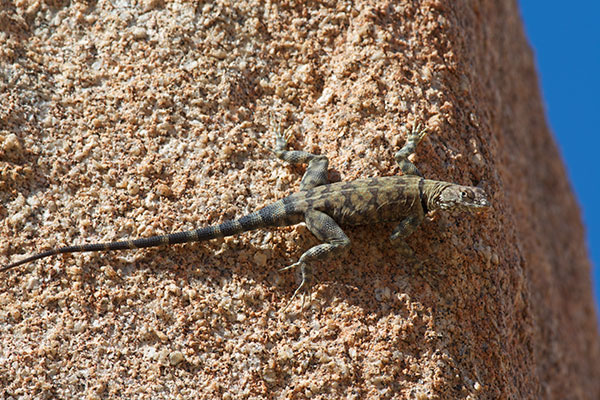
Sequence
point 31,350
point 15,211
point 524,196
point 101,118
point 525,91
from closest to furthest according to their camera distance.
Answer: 1. point 31,350
2. point 15,211
3. point 101,118
4. point 524,196
5. point 525,91

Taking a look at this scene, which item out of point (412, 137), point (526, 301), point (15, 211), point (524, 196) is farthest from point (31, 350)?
point (524, 196)

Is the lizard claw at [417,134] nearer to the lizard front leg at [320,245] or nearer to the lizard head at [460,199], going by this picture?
the lizard head at [460,199]

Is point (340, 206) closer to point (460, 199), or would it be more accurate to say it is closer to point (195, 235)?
point (460, 199)

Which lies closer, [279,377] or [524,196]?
[279,377]

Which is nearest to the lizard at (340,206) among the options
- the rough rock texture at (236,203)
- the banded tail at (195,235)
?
the banded tail at (195,235)

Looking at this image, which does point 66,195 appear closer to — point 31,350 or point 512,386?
point 31,350

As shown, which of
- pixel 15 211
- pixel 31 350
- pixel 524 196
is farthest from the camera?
pixel 524 196
